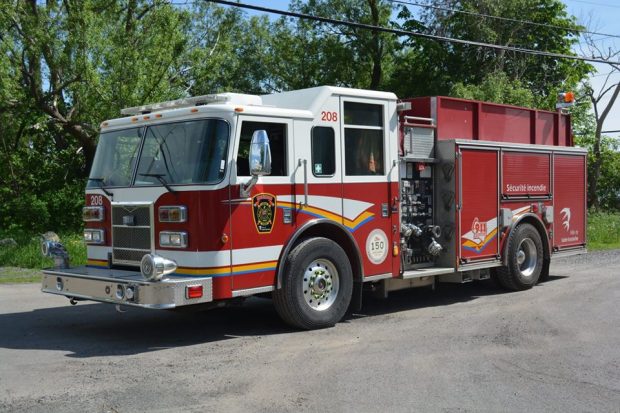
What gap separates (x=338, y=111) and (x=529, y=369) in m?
3.85

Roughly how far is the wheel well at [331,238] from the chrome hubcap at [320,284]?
35 centimetres

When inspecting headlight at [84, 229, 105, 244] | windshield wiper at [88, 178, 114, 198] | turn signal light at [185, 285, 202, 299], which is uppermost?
windshield wiper at [88, 178, 114, 198]

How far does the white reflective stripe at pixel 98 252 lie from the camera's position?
8.52 m

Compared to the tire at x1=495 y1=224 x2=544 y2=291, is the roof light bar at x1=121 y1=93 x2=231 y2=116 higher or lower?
higher

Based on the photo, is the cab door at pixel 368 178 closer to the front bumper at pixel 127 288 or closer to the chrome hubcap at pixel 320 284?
the chrome hubcap at pixel 320 284

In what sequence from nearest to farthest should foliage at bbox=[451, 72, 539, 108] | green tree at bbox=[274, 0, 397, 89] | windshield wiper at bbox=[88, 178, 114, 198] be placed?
windshield wiper at bbox=[88, 178, 114, 198]
foliage at bbox=[451, 72, 539, 108]
green tree at bbox=[274, 0, 397, 89]

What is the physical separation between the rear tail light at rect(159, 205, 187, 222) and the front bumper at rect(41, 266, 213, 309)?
64 centimetres

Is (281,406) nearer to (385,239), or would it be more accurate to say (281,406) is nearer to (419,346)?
(419,346)

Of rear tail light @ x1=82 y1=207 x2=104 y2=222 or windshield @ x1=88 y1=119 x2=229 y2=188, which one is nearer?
windshield @ x1=88 y1=119 x2=229 y2=188

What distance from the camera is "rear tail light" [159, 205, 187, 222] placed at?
7.50 meters

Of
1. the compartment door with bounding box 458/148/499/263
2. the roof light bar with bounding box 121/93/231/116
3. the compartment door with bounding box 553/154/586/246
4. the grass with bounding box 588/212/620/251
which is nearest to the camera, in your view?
the roof light bar with bounding box 121/93/231/116

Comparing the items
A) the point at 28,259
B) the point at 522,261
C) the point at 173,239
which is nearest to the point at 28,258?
the point at 28,259

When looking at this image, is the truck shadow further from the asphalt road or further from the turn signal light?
the turn signal light

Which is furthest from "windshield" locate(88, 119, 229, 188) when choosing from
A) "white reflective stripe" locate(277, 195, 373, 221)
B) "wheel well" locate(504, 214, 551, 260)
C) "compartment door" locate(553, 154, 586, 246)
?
"compartment door" locate(553, 154, 586, 246)
